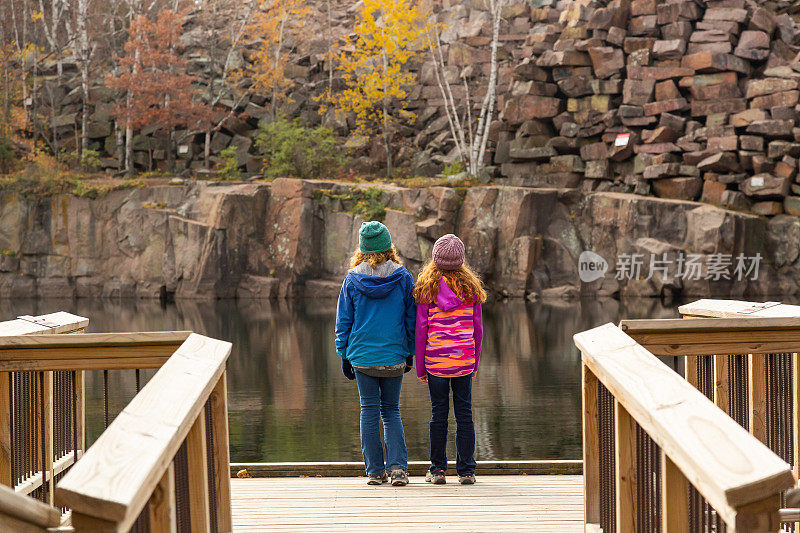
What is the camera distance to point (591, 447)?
3.58 m

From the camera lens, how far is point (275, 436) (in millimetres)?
8891

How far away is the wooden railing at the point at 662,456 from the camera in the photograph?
5.51 feet

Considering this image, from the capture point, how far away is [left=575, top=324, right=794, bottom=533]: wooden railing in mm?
1679

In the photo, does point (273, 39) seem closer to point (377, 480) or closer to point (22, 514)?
point (377, 480)

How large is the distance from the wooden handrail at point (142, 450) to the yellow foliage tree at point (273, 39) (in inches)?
1107

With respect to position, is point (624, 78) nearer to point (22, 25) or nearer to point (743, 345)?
point (22, 25)

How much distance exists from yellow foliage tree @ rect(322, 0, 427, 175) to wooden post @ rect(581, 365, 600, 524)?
2620cm

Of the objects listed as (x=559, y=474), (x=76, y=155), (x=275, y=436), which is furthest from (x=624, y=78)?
(x=559, y=474)

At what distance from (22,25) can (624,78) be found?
837 inches

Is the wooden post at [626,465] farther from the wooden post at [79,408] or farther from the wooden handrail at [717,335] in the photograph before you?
the wooden post at [79,408]

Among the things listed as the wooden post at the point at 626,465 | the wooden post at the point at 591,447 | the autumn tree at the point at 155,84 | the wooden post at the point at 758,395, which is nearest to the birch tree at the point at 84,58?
the autumn tree at the point at 155,84

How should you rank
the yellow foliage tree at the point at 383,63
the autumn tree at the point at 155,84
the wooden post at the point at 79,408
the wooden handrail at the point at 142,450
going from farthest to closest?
the yellow foliage tree at the point at 383,63, the autumn tree at the point at 155,84, the wooden post at the point at 79,408, the wooden handrail at the point at 142,450

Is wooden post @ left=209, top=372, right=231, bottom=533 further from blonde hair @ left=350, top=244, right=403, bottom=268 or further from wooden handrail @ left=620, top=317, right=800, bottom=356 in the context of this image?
blonde hair @ left=350, top=244, right=403, bottom=268

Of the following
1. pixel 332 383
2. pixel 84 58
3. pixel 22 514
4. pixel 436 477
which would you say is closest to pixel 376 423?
pixel 436 477
